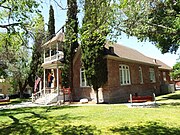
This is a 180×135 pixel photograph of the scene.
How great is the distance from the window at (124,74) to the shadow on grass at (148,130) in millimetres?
14474

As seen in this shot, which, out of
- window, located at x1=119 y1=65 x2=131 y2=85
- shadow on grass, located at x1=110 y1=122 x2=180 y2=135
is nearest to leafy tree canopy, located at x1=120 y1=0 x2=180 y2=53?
shadow on grass, located at x1=110 y1=122 x2=180 y2=135

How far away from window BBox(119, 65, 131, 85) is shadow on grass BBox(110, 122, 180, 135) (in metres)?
14.5

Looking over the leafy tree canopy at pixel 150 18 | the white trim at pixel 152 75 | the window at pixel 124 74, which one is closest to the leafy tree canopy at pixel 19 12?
the leafy tree canopy at pixel 150 18

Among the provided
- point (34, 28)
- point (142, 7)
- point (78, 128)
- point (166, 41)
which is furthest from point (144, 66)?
point (78, 128)

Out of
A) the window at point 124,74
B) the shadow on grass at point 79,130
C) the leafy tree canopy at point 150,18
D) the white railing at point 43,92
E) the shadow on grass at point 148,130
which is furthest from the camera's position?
the white railing at point 43,92

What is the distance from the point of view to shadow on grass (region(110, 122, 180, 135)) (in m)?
7.81

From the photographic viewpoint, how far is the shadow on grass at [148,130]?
7.81 meters

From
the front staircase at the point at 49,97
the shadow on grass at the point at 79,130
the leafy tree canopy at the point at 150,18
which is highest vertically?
the leafy tree canopy at the point at 150,18

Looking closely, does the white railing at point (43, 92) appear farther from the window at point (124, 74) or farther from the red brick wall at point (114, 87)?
the window at point (124, 74)

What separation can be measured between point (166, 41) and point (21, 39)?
53.8ft

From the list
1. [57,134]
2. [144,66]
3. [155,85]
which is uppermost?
[144,66]

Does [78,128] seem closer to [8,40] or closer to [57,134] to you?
[57,134]

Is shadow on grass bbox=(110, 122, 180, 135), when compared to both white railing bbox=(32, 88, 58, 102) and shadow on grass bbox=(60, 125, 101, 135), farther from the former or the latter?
white railing bbox=(32, 88, 58, 102)

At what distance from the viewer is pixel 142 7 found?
→ 47.8ft
